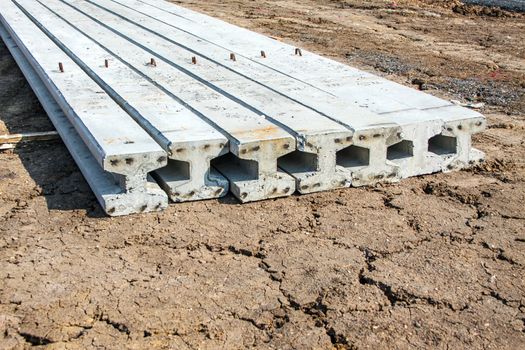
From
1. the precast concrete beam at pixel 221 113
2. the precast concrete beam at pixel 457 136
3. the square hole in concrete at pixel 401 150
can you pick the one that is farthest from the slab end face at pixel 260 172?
the precast concrete beam at pixel 457 136

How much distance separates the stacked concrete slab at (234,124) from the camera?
161 inches

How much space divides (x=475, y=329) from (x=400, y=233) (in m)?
0.99

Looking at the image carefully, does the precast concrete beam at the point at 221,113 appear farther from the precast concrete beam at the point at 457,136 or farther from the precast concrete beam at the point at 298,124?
the precast concrete beam at the point at 457,136

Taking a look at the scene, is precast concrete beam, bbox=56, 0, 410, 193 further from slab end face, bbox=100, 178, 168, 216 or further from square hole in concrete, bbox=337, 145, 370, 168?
slab end face, bbox=100, 178, 168, 216

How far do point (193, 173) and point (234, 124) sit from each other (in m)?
0.40

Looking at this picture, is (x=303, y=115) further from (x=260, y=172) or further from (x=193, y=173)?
(x=193, y=173)

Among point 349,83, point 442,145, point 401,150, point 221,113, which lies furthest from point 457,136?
point 221,113

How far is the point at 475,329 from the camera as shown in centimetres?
303

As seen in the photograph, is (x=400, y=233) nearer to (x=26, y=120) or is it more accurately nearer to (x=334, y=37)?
(x=26, y=120)

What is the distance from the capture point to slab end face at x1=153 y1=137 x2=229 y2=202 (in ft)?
13.3

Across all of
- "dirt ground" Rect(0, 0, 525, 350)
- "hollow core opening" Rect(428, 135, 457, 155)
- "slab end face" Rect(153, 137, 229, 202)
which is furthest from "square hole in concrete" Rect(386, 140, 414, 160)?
"slab end face" Rect(153, 137, 229, 202)

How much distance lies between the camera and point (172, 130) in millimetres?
4207

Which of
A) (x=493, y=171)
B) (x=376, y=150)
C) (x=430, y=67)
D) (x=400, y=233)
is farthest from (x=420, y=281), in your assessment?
(x=430, y=67)

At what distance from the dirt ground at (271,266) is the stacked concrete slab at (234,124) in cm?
13
